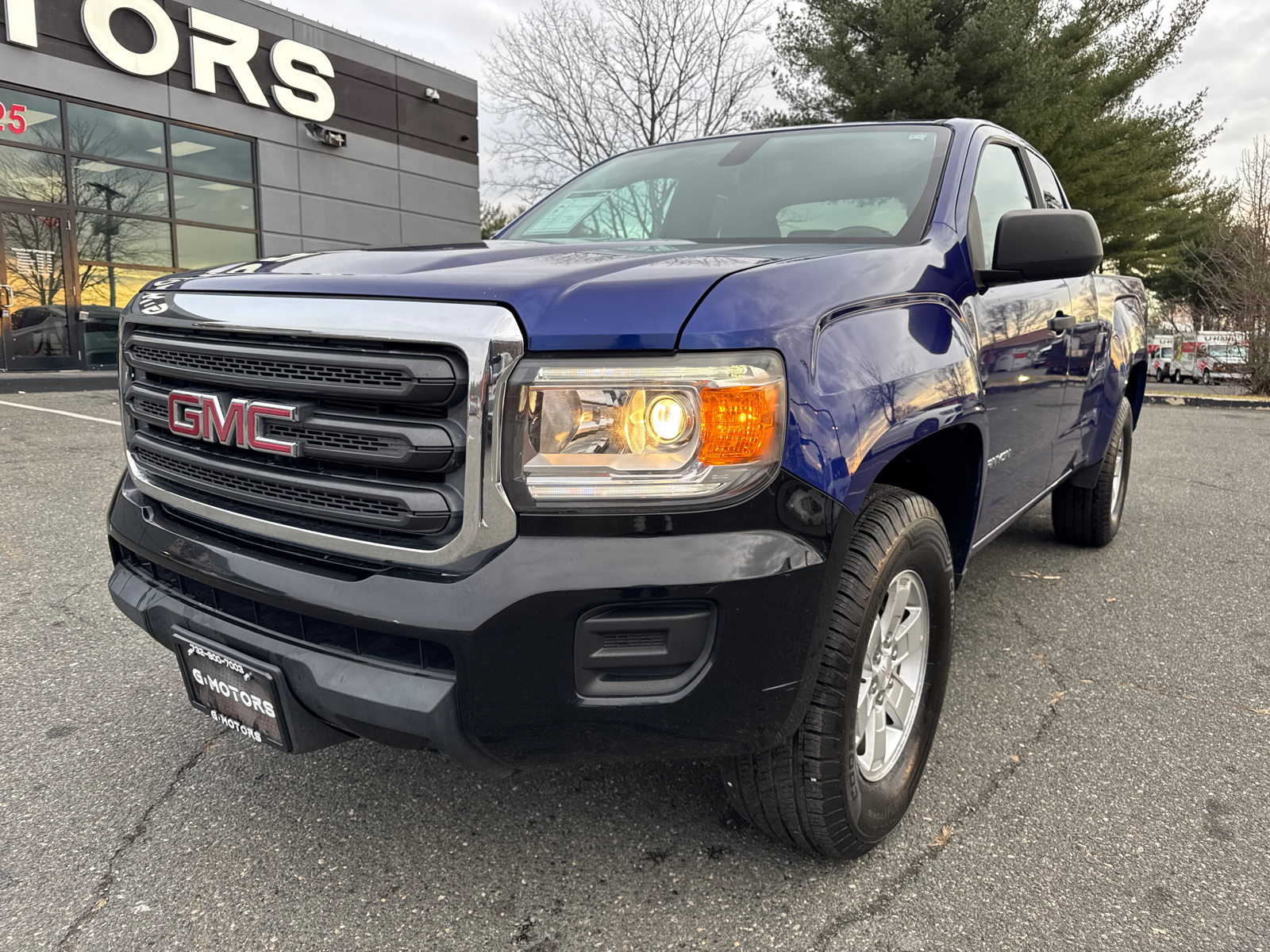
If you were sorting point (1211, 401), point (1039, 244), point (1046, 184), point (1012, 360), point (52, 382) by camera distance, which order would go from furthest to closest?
point (1211, 401) → point (52, 382) → point (1046, 184) → point (1012, 360) → point (1039, 244)

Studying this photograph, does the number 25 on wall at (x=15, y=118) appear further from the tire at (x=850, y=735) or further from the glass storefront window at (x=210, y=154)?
the tire at (x=850, y=735)

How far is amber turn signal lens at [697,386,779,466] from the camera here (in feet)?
5.03

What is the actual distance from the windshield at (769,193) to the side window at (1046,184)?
988 mm

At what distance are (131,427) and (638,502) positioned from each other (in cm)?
144

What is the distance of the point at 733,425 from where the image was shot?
1.54m

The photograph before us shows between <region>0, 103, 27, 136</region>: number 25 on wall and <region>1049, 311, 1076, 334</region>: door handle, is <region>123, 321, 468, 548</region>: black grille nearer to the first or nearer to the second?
<region>1049, 311, 1076, 334</region>: door handle

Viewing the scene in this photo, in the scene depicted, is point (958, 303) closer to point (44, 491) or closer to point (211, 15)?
point (44, 491)

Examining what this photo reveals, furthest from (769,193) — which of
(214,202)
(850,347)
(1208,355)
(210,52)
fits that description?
(1208,355)

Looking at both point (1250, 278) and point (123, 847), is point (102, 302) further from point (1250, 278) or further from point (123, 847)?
point (1250, 278)

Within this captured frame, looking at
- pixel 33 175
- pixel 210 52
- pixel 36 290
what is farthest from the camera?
pixel 210 52

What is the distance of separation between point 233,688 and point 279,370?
0.65 meters

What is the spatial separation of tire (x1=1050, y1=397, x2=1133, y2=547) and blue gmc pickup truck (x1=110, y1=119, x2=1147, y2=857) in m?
2.61

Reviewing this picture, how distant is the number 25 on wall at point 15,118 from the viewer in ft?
40.2

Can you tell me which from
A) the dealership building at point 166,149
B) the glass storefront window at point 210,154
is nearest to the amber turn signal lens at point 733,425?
the dealership building at point 166,149
